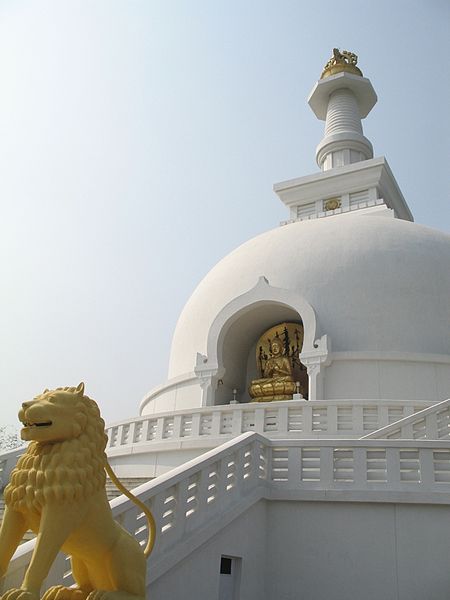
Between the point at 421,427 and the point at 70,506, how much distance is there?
734 centimetres

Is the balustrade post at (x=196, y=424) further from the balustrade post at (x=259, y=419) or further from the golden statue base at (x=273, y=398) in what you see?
the golden statue base at (x=273, y=398)

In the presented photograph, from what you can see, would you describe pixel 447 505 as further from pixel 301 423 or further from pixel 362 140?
pixel 362 140

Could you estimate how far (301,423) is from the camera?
11.7 m

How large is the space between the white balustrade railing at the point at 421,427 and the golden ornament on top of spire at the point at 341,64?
21521 millimetres

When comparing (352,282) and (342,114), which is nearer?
(352,282)

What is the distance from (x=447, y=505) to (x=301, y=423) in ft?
14.6

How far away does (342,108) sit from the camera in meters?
27.4

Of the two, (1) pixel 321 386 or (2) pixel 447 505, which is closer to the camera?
(2) pixel 447 505

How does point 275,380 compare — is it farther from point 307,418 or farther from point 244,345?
point 307,418

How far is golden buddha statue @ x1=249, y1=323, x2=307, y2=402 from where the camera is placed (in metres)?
15.7

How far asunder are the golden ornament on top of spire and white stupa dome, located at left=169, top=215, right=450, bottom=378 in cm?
1280

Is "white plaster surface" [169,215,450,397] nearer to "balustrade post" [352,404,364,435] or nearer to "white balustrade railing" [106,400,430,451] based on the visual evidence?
"white balustrade railing" [106,400,430,451]

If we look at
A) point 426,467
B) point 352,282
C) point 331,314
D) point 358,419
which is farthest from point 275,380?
point 426,467

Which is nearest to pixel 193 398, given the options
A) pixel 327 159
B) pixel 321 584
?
pixel 321 584
